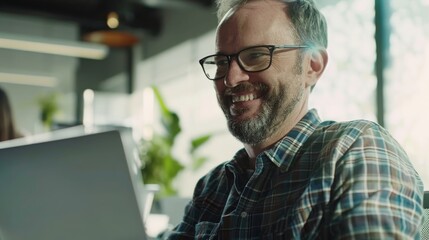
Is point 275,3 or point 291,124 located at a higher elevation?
point 275,3

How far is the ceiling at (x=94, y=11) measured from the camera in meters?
6.18

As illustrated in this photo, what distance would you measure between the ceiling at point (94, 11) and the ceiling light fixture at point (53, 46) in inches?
11.3

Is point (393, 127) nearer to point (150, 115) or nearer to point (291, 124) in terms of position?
point (291, 124)

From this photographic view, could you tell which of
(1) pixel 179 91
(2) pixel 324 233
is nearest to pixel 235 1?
(2) pixel 324 233

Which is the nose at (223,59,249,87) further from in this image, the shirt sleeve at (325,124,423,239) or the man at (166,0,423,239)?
the shirt sleeve at (325,124,423,239)

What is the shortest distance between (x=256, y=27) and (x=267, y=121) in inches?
7.9

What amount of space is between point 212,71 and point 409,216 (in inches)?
24.1

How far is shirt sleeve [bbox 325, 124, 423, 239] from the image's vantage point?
2.80ft

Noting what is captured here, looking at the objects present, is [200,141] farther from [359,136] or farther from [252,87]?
[359,136]

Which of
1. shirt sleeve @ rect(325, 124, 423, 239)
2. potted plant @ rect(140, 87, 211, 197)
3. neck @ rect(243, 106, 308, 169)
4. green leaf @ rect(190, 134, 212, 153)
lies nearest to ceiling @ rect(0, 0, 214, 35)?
potted plant @ rect(140, 87, 211, 197)

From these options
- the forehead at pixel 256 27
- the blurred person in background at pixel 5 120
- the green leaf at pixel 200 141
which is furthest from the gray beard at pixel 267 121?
the green leaf at pixel 200 141

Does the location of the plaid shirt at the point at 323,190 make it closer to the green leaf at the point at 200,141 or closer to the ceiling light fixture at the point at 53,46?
the green leaf at the point at 200,141

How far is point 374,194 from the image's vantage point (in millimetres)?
886

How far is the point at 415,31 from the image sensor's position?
298 cm
